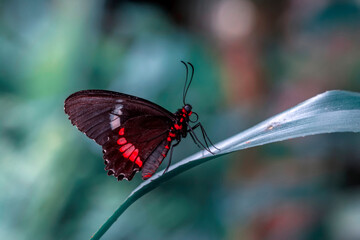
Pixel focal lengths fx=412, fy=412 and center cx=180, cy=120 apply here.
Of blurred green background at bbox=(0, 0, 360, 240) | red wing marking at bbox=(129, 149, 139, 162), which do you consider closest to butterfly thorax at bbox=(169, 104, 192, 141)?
red wing marking at bbox=(129, 149, 139, 162)

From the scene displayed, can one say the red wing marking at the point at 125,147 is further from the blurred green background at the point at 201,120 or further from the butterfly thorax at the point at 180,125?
the blurred green background at the point at 201,120

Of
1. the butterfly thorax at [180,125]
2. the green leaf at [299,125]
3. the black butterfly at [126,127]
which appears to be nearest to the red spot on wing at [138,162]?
the black butterfly at [126,127]

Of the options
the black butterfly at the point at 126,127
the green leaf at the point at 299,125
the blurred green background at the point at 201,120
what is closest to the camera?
the green leaf at the point at 299,125

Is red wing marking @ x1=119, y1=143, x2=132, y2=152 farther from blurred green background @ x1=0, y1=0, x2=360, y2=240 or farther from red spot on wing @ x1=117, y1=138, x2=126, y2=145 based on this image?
blurred green background @ x1=0, y1=0, x2=360, y2=240

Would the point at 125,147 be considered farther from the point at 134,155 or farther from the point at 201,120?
the point at 201,120

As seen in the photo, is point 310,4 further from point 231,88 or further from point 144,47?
point 144,47

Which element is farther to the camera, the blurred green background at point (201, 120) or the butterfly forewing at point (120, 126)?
the blurred green background at point (201, 120)

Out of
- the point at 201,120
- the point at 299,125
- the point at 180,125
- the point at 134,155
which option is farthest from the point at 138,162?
the point at 201,120
